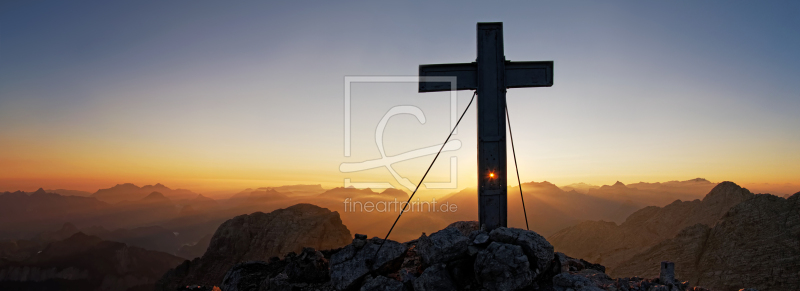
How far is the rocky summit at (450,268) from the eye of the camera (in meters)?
5.63

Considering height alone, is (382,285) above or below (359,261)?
below

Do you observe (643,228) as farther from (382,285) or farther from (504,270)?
(382,285)

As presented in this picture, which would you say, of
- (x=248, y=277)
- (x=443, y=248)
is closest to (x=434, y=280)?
(x=443, y=248)

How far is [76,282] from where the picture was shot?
10206cm

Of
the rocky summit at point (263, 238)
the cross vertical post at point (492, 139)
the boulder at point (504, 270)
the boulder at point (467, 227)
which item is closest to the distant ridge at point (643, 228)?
the rocky summit at point (263, 238)

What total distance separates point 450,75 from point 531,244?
345 centimetres

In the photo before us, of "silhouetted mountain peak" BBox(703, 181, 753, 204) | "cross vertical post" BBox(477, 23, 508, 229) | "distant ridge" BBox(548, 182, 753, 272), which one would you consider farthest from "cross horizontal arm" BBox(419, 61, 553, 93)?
"silhouetted mountain peak" BBox(703, 181, 753, 204)

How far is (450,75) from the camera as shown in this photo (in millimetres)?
6965

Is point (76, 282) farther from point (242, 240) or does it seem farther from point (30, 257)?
point (242, 240)

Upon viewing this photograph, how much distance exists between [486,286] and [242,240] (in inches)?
2648

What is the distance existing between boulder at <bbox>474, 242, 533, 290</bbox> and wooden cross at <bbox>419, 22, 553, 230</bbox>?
1.21 meters

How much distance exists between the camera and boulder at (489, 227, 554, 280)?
580cm

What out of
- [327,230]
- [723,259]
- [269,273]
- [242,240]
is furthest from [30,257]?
[723,259]

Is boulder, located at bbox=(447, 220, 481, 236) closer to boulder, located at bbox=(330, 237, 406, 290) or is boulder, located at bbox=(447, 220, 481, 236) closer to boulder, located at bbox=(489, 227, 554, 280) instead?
boulder, located at bbox=(489, 227, 554, 280)
